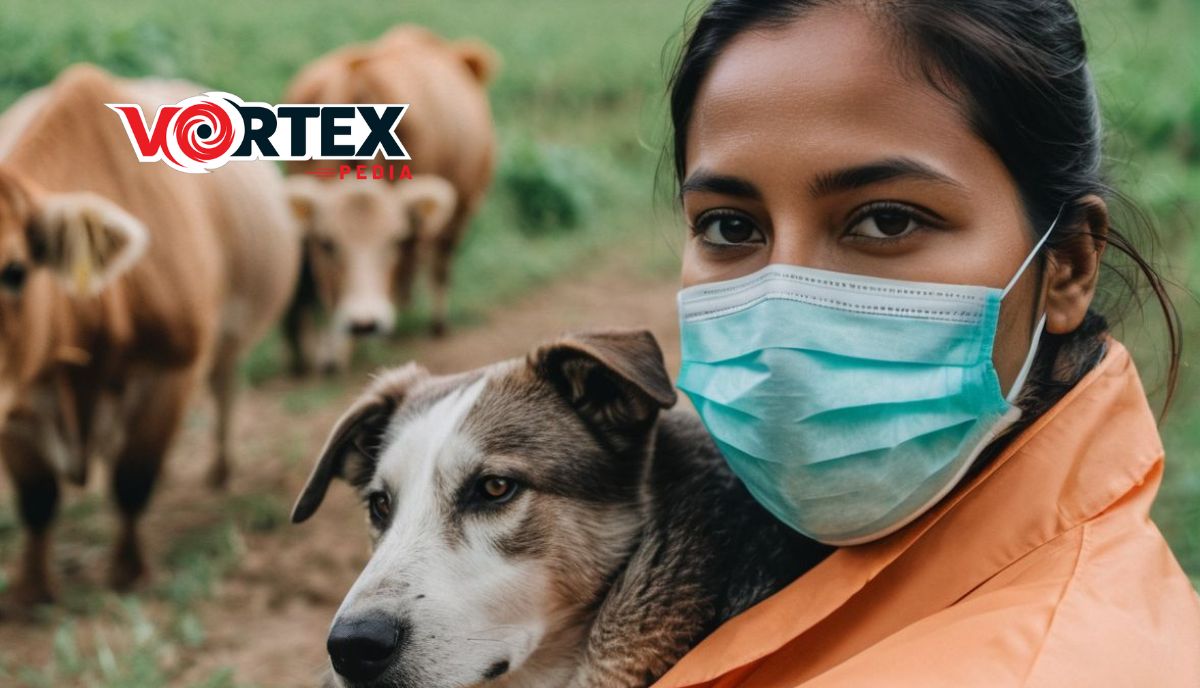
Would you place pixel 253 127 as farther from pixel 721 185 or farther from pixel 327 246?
pixel 327 246

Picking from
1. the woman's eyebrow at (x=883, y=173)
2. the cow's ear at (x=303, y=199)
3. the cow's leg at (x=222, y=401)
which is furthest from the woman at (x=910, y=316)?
the cow's ear at (x=303, y=199)

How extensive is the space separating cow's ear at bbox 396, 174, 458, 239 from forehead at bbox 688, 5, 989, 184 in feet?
23.6

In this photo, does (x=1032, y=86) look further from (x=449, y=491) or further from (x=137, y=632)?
(x=137, y=632)

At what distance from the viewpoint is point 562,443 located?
95.0 inches

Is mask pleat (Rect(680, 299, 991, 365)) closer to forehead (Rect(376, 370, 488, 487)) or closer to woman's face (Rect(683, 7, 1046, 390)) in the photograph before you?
woman's face (Rect(683, 7, 1046, 390))

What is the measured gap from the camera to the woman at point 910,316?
1.74 meters

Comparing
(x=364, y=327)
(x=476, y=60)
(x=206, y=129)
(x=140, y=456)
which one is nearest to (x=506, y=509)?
(x=206, y=129)

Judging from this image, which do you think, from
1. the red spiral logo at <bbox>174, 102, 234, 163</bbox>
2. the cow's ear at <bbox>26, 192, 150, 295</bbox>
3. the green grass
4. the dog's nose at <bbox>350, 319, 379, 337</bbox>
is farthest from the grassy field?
the red spiral logo at <bbox>174, 102, 234, 163</bbox>

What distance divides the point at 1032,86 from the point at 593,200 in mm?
12181

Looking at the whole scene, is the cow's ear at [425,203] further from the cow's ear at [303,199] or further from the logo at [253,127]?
the logo at [253,127]

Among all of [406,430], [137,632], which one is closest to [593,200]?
[137,632]

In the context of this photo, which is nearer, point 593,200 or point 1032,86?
point 1032,86

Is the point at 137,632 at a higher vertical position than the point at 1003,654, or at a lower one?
lower

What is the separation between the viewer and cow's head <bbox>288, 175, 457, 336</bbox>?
26.9 ft
